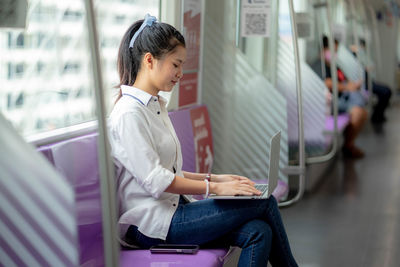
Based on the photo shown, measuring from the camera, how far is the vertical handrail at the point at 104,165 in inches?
74.1

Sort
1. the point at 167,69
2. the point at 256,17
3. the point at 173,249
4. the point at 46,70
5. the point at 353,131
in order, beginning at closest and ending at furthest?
the point at 46,70, the point at 173,249, the point at 167,69, the point at 256,17, the point at 353,131

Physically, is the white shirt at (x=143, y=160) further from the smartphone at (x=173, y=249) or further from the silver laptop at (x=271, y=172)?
the silver laptop at (x=271, y=172)

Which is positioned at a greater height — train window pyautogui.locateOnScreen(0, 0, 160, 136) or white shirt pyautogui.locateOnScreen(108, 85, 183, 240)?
train window pyautogui.locateOnScreen(0, 0, 160, 136)

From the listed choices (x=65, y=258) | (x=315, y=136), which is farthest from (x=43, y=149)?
(x=315, y=136)

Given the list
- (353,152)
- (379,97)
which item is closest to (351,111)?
(353,152)

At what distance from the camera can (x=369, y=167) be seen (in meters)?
7.20

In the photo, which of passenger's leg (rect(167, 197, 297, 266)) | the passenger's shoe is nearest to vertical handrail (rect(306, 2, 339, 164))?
the passenger's shoe

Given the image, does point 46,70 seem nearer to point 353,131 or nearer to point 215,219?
point 215,219

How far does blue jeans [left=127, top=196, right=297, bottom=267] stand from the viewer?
258 cm

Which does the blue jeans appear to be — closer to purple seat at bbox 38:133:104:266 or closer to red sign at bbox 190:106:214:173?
purple seat at bbox 38:133:104:266

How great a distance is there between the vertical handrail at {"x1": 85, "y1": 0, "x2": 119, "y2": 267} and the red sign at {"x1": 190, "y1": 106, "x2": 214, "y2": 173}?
1.90 m

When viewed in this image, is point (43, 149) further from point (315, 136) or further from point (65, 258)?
point (315, 136)

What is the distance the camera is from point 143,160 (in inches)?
95.0

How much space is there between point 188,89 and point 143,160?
5.89 feet
